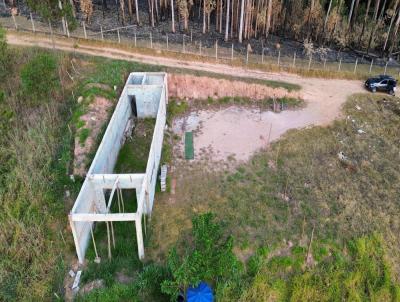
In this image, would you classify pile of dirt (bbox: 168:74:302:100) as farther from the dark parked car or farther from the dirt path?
the dark parked car

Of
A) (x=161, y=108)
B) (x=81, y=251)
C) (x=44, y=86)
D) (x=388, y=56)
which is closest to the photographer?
(x=81, y=251)

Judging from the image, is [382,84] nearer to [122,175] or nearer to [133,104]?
[133,104]

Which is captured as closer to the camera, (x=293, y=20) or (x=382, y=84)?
(x=382, y=84)

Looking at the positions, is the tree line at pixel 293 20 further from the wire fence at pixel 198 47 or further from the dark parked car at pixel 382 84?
the dark parked car at pixel 382 84

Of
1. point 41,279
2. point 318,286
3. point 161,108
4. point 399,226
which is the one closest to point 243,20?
point 161,108

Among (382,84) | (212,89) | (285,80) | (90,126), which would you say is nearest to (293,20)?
(285,80)

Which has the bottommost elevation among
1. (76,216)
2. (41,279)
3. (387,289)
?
(387,289)

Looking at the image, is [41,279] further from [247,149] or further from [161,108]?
[247,149]
